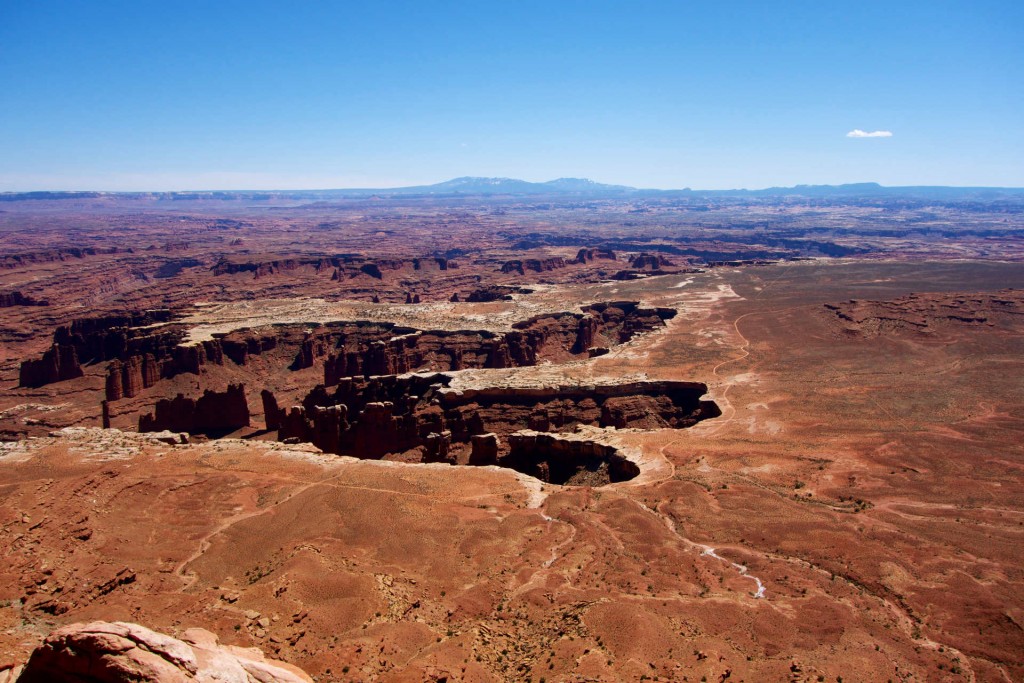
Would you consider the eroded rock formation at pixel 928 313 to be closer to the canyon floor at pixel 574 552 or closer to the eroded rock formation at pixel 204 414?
the canyon floor at pixel 574 552

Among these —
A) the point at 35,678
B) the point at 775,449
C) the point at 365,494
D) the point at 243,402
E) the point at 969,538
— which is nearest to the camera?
the point at 35,678

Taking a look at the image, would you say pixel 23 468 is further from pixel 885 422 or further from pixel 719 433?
pixel 885 422

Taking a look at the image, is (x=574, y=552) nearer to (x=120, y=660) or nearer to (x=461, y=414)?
(x=120, y=660)

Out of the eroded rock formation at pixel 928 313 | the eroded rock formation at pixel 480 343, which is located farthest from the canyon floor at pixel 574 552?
the eroded rock formation at pixel 480 343

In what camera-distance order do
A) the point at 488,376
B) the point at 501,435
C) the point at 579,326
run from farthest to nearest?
the point at 579,326
the point at 488,376
the point at 501,435

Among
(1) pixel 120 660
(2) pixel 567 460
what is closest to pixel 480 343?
(2) pixel 567 460

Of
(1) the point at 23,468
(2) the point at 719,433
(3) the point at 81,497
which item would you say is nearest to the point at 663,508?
(2) the point at 719,433
